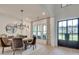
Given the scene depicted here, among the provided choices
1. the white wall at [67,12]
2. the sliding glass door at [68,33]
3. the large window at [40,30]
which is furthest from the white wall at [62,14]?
the large window at [40,30]

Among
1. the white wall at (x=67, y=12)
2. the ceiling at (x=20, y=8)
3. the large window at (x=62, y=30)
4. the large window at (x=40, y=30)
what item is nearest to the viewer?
the ceiling at (x=20, y=8)

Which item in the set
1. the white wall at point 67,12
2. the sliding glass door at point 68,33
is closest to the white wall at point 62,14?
the white wall at point 67,12

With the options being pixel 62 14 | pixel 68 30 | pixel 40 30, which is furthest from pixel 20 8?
pixel 40 30

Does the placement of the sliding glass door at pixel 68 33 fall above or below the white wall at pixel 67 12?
below

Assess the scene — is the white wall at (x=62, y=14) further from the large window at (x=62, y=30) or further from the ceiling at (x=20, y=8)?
the ceiling at (x=20, y=8)

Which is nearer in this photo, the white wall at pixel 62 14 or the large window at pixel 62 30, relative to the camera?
the white wall at pixel 62 14

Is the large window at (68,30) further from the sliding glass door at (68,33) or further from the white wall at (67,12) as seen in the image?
the white wall at (67,12)

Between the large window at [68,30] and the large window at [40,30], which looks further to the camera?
the large window at [40,30]

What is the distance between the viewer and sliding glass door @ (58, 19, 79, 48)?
677 centimetres

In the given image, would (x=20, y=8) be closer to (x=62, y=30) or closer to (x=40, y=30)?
(x=62, y=30)

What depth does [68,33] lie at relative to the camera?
720cm

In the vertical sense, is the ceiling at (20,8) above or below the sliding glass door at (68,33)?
above

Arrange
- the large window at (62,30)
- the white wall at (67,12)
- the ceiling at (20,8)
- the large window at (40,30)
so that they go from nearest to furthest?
the ceiling at (20,8) < the white wall at (67,12) < the large window at (62,30) < the large window at (40,30)

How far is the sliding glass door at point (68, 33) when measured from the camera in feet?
22.2
